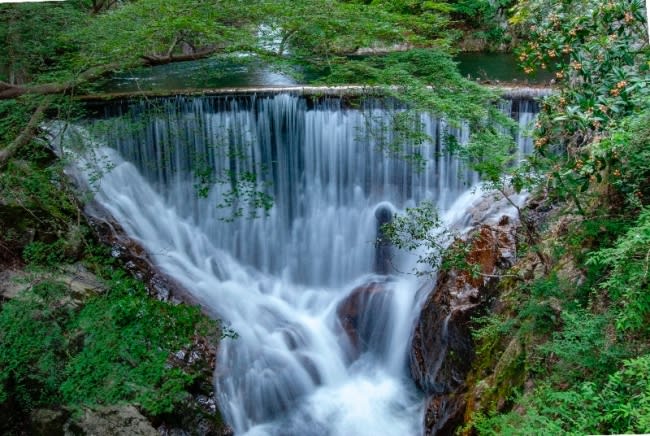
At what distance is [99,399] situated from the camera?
3689 mm

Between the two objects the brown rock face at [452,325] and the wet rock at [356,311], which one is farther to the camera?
the wet rock at [356,311]

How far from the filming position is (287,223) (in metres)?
7.44

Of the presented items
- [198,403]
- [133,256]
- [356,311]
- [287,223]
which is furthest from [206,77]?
[198,403]

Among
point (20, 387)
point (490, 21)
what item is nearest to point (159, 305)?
point (20, 387)

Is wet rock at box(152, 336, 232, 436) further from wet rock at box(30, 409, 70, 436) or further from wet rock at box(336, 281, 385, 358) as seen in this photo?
wet rock at box(336, 281, 385, 358)

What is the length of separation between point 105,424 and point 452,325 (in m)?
3.19

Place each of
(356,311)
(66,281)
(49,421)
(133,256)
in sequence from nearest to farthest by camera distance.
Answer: (49,421) → (66,281) → (133,256) → (356,311)

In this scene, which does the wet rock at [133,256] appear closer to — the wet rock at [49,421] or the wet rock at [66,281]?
the wet rock at [66,281]

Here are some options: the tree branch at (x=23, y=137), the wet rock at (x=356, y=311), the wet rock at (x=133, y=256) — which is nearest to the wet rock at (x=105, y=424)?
the wet rock at (x=133, y=256)

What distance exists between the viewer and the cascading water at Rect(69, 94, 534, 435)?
5793mm

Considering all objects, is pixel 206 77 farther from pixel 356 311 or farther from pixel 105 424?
pixel 105 424

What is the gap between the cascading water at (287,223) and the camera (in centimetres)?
579

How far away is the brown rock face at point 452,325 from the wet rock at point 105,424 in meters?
2.70

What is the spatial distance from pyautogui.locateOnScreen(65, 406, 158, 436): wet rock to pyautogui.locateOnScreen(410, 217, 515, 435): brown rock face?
2705 millimetres
